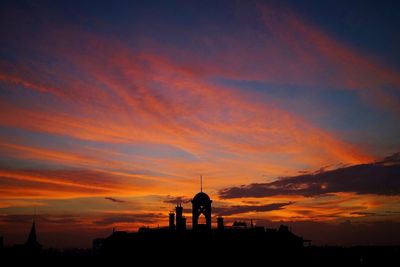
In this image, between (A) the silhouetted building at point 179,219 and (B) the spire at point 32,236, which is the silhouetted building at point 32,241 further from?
(A) the silhouetted building at point 179,219

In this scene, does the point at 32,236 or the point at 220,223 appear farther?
the point at 32,236

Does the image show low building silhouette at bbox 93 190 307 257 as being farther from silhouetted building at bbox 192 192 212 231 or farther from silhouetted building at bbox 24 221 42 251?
silhouetted building at bbox 24 221 42 251

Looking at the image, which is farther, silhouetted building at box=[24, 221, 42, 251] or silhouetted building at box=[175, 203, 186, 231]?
silhouetted building at box=[24, 221, 42, 251]

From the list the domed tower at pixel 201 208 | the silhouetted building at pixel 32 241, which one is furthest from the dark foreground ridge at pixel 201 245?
the silhouetted building at pixel 32 241

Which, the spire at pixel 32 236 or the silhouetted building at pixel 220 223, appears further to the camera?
the spire at pixel 32 236

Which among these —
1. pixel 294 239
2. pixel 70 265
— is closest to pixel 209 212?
pixel 294 239

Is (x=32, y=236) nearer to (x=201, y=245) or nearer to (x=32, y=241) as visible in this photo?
(x=32, y=241)

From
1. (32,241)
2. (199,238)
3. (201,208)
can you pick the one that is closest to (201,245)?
(199,238)

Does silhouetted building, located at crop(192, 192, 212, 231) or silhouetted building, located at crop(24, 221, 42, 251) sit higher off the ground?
silhouetted building, located at crop(192, 192, 212, 231)

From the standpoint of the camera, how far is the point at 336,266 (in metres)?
66.3

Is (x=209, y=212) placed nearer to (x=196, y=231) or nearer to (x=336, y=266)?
(x=196, y=231)

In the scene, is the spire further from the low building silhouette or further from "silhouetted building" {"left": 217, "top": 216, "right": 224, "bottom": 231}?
"silhouetted building" {"left": 217, "top": 216, "right": 224, "bottom": 231}

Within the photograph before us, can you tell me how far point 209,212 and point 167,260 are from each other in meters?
8.37

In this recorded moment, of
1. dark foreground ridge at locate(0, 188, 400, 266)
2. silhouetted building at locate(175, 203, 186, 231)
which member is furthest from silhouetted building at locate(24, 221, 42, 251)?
silhouetted building at locate(175, 203, 186, 231)
